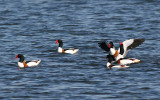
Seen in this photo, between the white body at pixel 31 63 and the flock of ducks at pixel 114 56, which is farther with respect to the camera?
the flock of ducks at pixel 114 56

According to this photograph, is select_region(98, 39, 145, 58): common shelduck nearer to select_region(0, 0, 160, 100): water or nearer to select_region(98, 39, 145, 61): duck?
select_region(98, 39, 145, 61): duck

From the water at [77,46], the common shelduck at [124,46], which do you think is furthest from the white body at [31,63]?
the common shelduck at [124,46]

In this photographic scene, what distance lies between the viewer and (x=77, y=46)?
1185 inches

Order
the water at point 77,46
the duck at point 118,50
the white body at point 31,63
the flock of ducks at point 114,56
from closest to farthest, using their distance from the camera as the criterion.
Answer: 1. the water at point 77,46
2. the white body at point 31,63
3. the flock of ducks at point 114,56
4. the duck at point 118,50

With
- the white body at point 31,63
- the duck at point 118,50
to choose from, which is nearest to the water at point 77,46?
the white body at point 31,63

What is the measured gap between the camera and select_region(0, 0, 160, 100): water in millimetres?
19422

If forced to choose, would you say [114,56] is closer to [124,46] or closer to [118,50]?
[118,50]

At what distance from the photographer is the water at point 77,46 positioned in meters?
19.4

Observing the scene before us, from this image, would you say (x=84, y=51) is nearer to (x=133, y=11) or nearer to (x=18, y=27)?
(x=18, y=27)

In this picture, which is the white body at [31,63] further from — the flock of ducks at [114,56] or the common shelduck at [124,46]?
the common shelduck at [124,46]

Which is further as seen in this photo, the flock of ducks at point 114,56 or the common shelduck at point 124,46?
the common shelduck at point 124,46

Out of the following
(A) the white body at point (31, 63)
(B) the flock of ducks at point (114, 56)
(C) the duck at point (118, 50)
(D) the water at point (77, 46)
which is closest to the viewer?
(D) the water at point (77, 46)

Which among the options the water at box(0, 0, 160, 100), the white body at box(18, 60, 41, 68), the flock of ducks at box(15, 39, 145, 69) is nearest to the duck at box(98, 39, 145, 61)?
the flock of ducks at box(15, 39, 145, 69)

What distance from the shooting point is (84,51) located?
2852 centimetres
